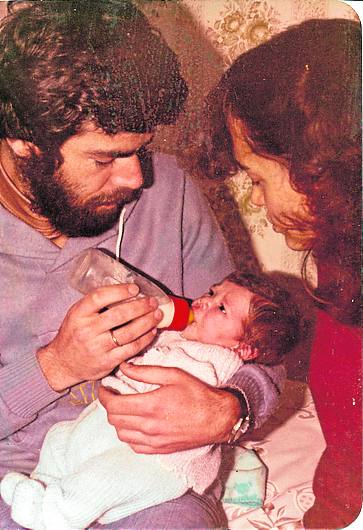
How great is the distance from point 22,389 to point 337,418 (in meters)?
0.60

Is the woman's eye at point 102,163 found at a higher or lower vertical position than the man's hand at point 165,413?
higher

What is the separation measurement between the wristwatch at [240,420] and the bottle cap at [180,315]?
144 millimetres

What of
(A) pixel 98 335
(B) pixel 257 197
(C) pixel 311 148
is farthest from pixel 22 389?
(C) pixel 311 148

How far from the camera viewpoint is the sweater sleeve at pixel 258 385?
132 cm

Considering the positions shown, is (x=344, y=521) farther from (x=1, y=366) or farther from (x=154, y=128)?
(x=154, y=128)

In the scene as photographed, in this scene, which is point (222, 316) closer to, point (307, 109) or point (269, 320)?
point (269, 320)

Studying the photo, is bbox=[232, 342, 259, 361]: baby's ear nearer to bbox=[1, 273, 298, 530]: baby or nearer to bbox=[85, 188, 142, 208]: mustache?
bbox=[1, 273, 298, 530]: baby

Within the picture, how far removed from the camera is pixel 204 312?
1.32 m

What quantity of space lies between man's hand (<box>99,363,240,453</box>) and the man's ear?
0.40m

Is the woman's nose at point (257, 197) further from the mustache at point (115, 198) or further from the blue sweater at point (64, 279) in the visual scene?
the mustache at point (115, 198)

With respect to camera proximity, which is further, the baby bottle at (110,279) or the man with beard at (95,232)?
the baby bottle at (110,279)

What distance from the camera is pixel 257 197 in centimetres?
129

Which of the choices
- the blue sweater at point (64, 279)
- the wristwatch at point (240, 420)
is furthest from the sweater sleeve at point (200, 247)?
the wristwatch at point (240, 420)

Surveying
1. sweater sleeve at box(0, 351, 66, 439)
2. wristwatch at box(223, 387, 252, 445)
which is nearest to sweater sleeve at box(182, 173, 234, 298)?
wristwatch at box(223, 387, 252, 445)
